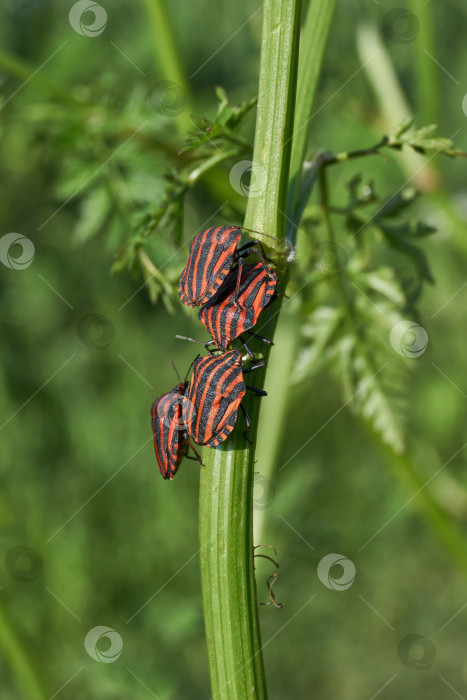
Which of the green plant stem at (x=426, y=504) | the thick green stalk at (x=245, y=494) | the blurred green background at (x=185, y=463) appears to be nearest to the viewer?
the thick green stalk at (x=245, y=494)

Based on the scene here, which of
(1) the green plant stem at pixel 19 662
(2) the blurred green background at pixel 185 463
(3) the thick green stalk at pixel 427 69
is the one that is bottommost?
(1) the green plant stem at pixel 19 662

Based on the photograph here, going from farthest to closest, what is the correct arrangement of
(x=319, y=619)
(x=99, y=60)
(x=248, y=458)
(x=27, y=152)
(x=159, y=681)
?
(x=99, y=60) → (x=27, y=152) → (x=319, y=619) → (x=159, y=681) → (x=248, y=458)

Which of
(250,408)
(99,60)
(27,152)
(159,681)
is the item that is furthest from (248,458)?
(99,60)

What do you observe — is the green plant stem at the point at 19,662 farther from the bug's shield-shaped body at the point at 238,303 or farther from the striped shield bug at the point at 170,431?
the bug's shield-shaped body at the point at 238,303

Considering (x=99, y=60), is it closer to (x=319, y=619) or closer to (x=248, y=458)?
(x=319, y=619)

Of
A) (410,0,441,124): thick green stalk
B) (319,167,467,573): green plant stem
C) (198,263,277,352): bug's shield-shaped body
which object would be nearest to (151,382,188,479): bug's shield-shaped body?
(198,263,277,352): bug's shield-shaped body

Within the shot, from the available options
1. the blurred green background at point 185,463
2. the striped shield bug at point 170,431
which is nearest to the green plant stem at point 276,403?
the blurred green background at point 185,463
